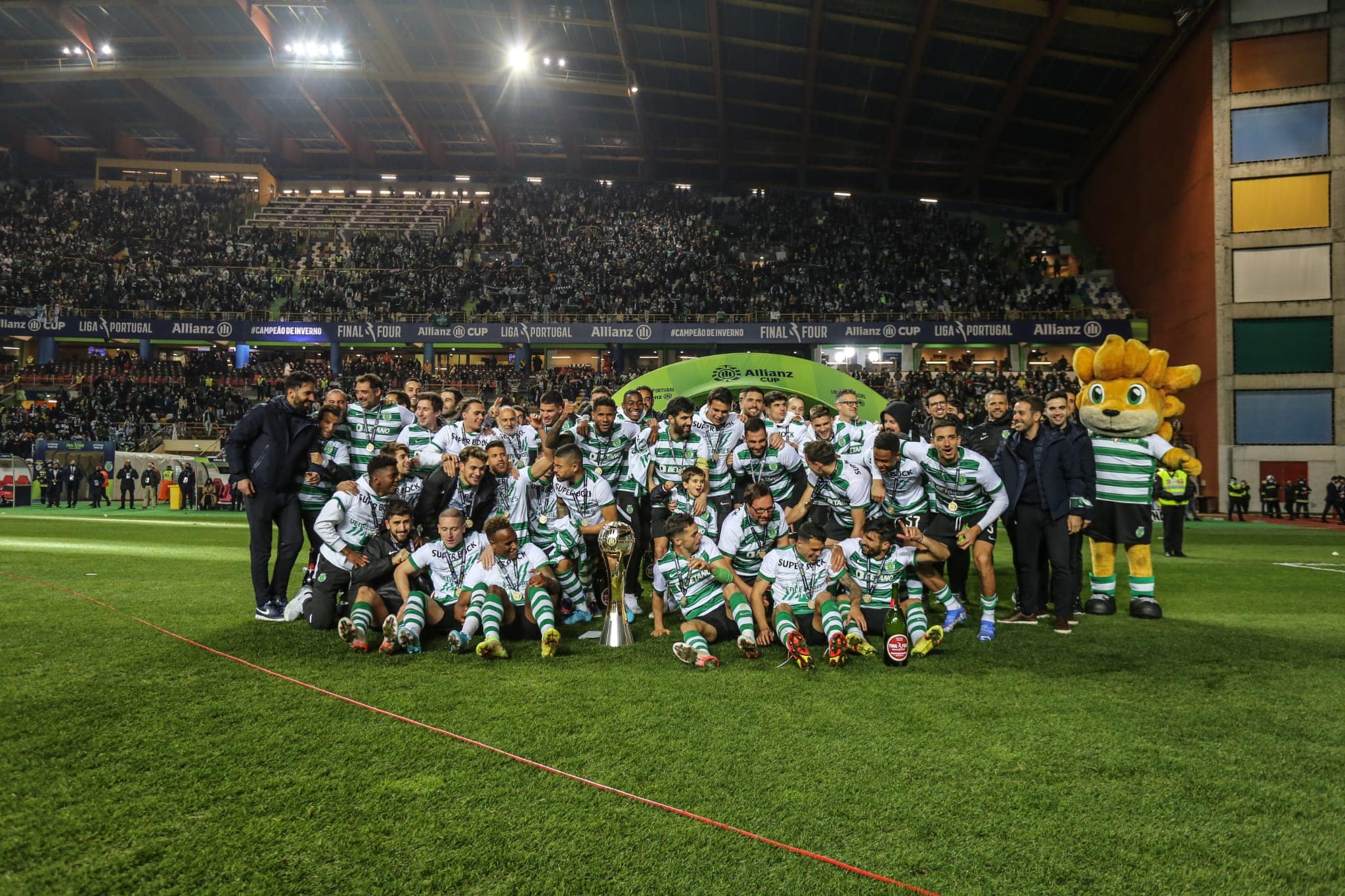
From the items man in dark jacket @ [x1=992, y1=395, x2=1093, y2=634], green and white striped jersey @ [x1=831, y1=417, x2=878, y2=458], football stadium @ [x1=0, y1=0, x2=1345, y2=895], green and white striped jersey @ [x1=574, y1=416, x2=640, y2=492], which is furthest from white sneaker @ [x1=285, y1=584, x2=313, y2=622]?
man in dark jacket @ [x1=992, y1=395, x2=1093, y2=634]

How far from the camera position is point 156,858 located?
2695 millimetres

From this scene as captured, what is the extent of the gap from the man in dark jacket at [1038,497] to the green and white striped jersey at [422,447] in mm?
5182

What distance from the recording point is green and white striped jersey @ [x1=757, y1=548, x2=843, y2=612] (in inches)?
232

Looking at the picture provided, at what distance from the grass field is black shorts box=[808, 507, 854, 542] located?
1.32 meters

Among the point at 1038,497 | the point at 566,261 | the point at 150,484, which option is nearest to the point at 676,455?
the point at 1038,497

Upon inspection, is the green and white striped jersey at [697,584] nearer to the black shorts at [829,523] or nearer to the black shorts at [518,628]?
the black shorts at [518,628]

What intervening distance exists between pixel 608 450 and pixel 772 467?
1582mm

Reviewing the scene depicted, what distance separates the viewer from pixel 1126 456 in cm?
750

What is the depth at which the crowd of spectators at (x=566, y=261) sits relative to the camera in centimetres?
3453

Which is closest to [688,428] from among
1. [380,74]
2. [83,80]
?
[380,74]

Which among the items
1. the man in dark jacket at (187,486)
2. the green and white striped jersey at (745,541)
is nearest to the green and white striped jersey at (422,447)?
the green and white striped jersey at (745,541)

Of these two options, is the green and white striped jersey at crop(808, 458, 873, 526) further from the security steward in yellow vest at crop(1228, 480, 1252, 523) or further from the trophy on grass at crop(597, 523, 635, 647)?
the security steward in yellow vest at crop(1228, 480, 1252, 523)

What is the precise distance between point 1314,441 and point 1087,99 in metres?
15.5

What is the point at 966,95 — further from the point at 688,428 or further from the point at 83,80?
the point at 83,80
